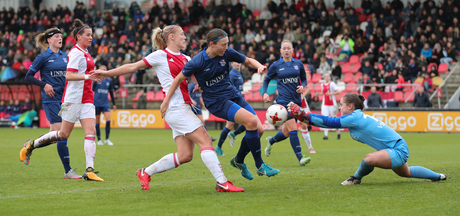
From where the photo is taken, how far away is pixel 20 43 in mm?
31453

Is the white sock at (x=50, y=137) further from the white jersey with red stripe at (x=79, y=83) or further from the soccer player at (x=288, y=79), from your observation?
the soccer player at (x=288, y=79)

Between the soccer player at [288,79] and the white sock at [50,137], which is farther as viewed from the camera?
the soccer player at [288,79]

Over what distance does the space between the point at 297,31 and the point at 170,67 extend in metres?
20.1

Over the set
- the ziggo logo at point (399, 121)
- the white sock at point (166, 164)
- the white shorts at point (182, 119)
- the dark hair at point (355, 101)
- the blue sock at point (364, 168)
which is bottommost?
the ziggo logo at point (399, 121)

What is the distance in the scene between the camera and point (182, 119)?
19.0ft

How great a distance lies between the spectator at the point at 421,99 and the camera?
63.9 ft

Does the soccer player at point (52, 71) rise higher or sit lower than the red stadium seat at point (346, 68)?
higher

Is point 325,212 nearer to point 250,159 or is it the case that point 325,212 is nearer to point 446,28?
point 250,159

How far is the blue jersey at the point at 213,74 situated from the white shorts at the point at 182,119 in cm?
32

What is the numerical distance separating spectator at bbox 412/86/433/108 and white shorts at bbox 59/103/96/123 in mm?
15544

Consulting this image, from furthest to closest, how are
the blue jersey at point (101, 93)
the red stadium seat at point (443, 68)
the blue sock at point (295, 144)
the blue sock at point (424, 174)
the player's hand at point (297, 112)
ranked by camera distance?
the red stadium seat at point (443, 68) < the blue jersey at point (101, 93) < the blue sock at point (295, 144) < the blue sock at point (424, 174) < the player's hand at point (297, 112)

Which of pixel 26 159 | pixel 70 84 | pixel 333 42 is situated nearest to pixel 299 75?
pixel 70 84

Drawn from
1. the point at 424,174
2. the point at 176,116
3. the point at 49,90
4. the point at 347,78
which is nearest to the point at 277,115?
the point at 176,116

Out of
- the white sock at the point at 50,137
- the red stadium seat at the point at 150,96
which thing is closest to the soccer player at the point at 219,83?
the white sock at the point at 50,137
